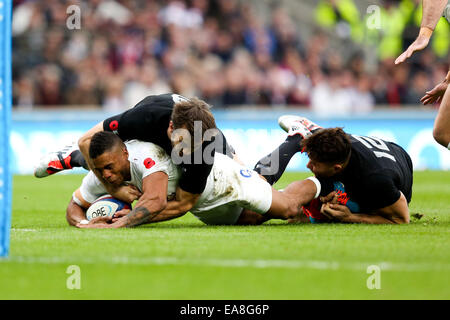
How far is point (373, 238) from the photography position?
6.62 metres

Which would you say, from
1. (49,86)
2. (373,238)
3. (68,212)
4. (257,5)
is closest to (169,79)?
(49,86)

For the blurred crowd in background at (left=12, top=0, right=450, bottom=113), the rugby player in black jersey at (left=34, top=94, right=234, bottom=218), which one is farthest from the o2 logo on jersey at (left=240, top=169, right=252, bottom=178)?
the blurred crowd in background at (left=12, top=0, right=450, bottom=113)

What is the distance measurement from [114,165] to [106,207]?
0.68 meters

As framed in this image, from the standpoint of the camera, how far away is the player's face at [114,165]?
24.5 feet

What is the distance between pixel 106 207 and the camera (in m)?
8.02

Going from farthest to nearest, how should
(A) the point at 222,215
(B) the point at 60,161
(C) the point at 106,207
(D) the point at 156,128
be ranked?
(B) the point at 60,161 → (A) the point at 222,215 → (C) the point at 106,207 → (D) the point at 156,128

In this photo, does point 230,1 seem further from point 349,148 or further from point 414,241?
point 414,241

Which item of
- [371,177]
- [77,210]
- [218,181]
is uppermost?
[371,177]

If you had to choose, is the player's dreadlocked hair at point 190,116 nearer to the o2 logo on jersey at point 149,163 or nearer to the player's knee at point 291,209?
A: the o2 logo on jersey at point 149,163

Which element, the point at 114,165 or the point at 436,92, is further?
the point at 436,92

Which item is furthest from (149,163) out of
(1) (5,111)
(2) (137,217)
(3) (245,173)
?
(1) (5,111)

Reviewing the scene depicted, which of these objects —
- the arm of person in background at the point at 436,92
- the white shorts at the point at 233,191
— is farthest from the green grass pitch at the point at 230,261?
the arm of person in background at the point at 436,92

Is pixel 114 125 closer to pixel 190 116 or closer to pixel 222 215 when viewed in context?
pixel 190 116

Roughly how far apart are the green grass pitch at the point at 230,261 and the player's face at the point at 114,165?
0.56 meters
